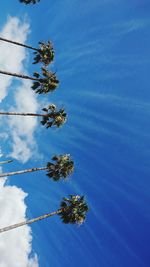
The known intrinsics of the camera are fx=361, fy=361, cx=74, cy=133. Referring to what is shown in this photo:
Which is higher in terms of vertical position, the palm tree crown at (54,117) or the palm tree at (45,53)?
the palm tree at (45,53)

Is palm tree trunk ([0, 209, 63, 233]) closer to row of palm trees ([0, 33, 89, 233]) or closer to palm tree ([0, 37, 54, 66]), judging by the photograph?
row of palm trees ([0, 33, 89, 233])

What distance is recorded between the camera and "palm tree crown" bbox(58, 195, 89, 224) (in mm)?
47875

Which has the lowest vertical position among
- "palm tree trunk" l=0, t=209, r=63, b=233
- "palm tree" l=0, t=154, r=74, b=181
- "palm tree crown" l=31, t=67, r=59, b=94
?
"palm tree trunk" l=0, t=209, r=63, b=233

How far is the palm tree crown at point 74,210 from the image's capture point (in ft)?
157

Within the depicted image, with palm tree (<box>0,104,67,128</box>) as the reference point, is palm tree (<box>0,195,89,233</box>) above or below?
below

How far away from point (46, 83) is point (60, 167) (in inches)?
476

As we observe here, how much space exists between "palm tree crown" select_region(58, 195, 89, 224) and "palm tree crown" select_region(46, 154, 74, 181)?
335cm

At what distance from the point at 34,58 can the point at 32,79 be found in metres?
5.04

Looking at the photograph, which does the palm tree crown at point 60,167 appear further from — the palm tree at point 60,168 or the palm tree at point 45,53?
the palm tree at point 45,53

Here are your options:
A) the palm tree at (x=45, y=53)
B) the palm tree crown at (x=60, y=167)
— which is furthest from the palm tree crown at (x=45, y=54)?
the palm tree crown at (x=60, y=167)

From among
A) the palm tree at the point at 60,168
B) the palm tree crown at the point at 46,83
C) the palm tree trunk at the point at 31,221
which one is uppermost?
the palm tree crown at the point at 46,83

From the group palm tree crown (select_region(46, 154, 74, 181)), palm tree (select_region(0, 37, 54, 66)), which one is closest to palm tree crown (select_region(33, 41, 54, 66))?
palm tree (select_region(0, 37, 54, 66))

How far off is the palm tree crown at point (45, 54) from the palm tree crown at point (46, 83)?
225 cm

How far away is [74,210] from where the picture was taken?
4838 cm
